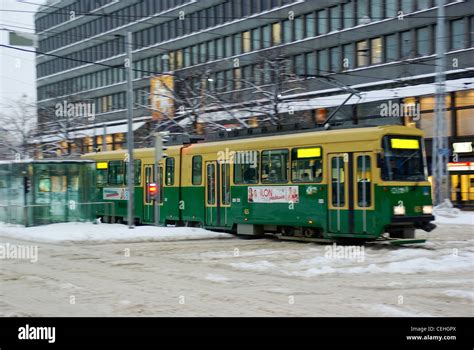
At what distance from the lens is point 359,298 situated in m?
10.0

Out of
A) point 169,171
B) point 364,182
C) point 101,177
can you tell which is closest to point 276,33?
point 101,177

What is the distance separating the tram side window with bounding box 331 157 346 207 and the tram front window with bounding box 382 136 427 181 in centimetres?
124

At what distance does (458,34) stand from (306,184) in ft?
92.1

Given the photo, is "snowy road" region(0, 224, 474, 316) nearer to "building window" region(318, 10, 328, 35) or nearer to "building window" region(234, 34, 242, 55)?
"building window" region(318, 10, 328, 35)

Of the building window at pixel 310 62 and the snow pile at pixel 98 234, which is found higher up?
the building window at pixel 310 62

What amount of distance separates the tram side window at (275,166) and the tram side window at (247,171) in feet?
1.12

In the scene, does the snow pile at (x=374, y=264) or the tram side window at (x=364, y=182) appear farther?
the tram side window at (x=364, y=182)

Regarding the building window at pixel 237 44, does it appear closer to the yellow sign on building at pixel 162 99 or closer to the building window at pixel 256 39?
the building window at pixel 256 39

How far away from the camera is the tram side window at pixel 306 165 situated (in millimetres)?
18438

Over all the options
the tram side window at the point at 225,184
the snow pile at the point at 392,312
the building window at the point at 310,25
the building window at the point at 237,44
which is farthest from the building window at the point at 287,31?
the snow pile at the point at 392,312

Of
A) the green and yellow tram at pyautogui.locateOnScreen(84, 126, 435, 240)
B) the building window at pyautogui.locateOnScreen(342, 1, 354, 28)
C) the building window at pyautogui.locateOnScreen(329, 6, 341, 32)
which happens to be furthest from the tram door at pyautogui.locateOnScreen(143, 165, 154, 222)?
the building window at pyautogui.locateOnScreen(329, 6, 341, 32)

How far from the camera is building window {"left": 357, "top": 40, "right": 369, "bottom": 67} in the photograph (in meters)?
47.9

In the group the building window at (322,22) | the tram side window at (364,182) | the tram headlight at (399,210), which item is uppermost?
the building window at (322,22)
